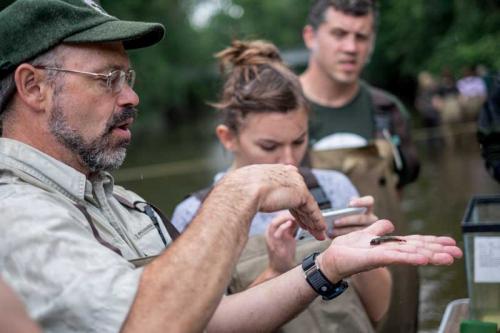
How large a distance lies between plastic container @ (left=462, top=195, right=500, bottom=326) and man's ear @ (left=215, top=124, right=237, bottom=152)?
105 cm

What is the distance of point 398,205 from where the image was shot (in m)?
3.90

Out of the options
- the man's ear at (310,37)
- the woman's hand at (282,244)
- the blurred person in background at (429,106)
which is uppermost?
the man's ear at (310,37)

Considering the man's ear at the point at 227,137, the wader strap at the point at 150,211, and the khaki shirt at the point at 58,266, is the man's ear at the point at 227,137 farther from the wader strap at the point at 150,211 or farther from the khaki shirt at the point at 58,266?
the khaki shirt at the point at 58,266

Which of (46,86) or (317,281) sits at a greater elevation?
(46,86)

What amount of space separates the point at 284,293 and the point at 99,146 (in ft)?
2.15

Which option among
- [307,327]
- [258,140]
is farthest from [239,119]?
[307,327]

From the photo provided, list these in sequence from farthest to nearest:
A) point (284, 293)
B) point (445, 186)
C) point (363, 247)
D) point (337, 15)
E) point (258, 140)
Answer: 1. point (445, 186)
2. point (337, 15)
3. point (258, 140)
4. point (284, 293)
5. point (363, 247)

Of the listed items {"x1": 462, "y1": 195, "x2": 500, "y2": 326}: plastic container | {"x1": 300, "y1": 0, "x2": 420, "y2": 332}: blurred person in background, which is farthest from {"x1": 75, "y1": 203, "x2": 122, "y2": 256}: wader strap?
{"x1": 300, "y1": 0, "x2": 420, "y2": 332}: blurred person in background

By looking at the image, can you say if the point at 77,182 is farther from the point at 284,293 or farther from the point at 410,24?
the point at 410,24

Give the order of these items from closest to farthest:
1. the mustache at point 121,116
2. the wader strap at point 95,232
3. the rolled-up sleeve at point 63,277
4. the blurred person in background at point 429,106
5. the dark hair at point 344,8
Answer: the rolled-up sleeve at point 63,277 → the wader strap at point 95,232 → the mustache at point 121,116 → the dark hair at point 344,8 → the blurred person in background at point 429,106

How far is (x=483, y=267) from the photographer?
2.33 m

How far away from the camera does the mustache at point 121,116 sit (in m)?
2.09

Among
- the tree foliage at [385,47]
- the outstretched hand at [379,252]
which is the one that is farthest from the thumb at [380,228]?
the tree foliage at [385,47]

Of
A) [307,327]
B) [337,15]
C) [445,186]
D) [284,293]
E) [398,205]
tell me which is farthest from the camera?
[445,186]
